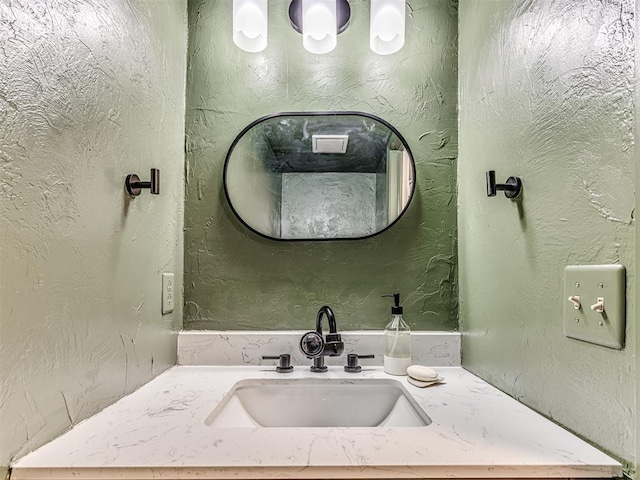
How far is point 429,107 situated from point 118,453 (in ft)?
3.76

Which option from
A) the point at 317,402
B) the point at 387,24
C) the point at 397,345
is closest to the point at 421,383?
the point at 397,345

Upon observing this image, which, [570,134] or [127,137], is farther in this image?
[127,137]

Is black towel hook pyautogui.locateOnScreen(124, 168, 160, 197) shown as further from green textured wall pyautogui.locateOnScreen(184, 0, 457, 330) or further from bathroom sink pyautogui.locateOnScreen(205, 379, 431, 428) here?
bathroom sink pyautogui.locateOnScreen(205, 379, 431, 428)

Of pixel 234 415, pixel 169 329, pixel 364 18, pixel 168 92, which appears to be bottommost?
pixel 234 415

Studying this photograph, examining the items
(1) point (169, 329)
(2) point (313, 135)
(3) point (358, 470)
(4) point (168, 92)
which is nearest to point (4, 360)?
(3) point (358, 470)

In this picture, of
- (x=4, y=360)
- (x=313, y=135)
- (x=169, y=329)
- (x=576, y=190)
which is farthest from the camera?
(x=313, y=135)

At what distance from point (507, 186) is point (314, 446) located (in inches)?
25.1

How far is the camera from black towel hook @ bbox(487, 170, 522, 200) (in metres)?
0.91

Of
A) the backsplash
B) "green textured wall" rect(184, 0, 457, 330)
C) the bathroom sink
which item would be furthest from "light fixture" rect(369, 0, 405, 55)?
the bathroom sink

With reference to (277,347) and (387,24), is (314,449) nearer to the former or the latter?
(277,347)

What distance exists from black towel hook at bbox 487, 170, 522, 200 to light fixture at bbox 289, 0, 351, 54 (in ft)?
2.03

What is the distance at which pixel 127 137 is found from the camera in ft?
3.08

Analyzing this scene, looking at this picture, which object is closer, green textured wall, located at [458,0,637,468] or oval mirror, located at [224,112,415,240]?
green textured wall, located at [458,0,637,468]

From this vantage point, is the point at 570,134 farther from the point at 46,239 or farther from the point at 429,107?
the point at 46,239
